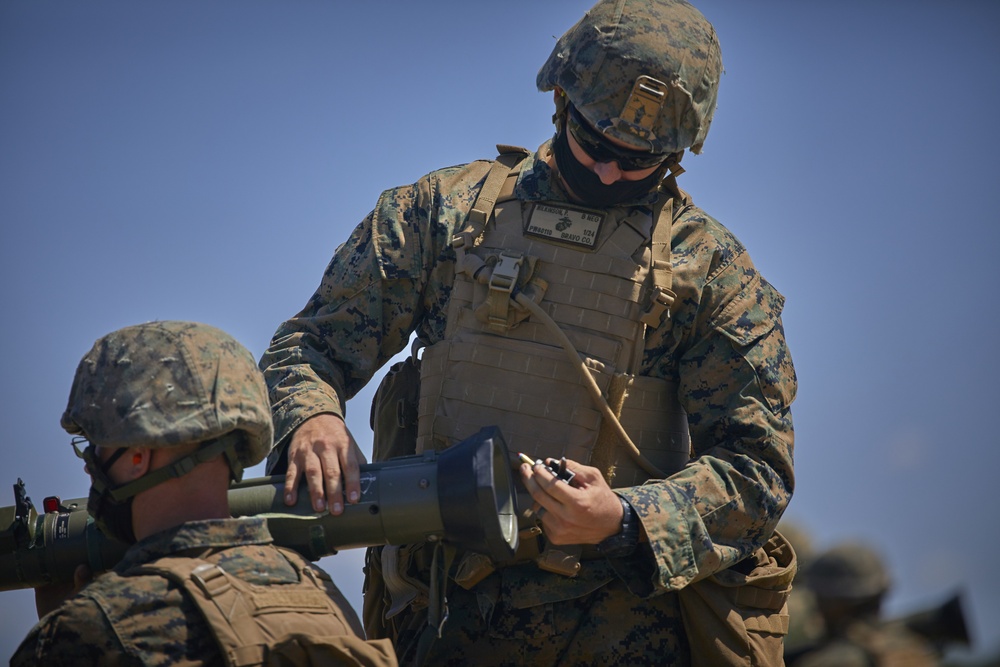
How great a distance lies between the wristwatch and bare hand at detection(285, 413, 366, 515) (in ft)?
3.36

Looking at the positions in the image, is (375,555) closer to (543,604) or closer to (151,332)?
(543,604)

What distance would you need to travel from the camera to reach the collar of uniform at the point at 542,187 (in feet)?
18.6

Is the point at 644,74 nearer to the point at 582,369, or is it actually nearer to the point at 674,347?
the point at 674,347

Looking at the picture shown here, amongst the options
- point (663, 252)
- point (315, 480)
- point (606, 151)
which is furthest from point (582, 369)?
point (315, 480)

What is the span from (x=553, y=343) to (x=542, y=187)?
746mm

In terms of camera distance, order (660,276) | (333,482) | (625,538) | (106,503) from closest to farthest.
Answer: (106,503)
(333,482)
(625,538)
(660,276)

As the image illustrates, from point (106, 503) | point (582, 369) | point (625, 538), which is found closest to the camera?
point (106, 503)

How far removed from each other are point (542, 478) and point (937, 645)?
1.57 m

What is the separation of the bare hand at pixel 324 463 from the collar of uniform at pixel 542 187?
1340mm

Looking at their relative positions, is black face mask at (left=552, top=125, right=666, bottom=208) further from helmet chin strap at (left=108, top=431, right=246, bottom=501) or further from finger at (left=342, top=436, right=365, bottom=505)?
helmet chin strap at (left=108, top=431, right=246, bottom=501)

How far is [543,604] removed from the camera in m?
5.37

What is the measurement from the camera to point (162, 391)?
4184 mm

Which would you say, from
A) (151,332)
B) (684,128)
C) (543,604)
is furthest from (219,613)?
(684,128)

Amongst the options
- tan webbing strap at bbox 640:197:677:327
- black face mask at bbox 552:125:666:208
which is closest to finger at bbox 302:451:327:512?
tan webbing strap at bbox 640:197:677:327
